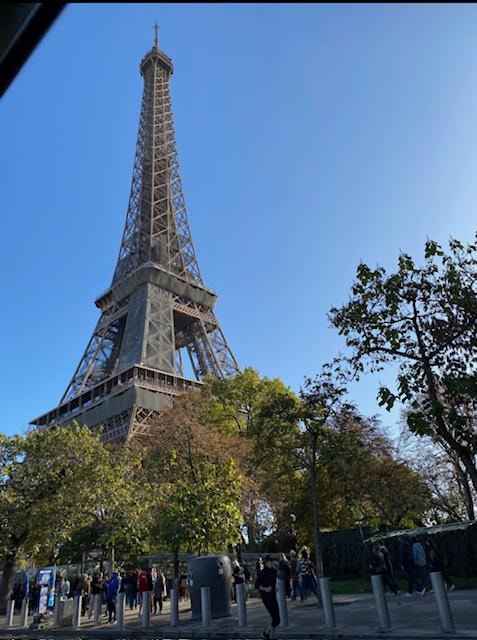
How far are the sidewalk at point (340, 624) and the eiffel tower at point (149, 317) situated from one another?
2836 cm

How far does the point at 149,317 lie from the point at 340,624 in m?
50.1

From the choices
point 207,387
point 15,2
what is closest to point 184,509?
point 15,2

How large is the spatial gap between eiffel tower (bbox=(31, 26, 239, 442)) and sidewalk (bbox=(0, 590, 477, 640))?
28.4 meters

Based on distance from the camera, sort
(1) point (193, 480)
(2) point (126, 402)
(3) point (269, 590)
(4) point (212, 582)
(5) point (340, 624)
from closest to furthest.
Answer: (3) point (269, 590) → (5) point (340, 624) → (4) point (212, 582) → (1) point (193, 480) → (2) point (126, 402)

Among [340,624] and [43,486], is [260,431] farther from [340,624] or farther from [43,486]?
[340,624]

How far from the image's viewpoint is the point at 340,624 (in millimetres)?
11023

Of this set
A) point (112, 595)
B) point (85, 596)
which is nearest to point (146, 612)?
point (112, 595)

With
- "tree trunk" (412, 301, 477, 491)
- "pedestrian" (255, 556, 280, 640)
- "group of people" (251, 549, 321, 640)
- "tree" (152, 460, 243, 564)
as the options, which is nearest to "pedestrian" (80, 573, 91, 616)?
"tree" (152, 460, 243, 564)

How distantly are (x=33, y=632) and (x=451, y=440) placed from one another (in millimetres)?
10926

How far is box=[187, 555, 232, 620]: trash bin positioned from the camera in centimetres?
1477

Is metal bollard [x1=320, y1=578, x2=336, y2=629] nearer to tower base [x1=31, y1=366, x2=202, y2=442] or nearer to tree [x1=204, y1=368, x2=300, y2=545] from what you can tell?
tree [x1=204, y1=368, x2=300, y2=545]

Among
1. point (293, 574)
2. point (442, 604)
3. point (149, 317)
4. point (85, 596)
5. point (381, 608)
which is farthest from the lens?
point (149, 317)

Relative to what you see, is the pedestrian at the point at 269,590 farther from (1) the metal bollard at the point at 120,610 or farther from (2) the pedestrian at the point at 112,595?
(2) the pedestrian at the point at 112,595

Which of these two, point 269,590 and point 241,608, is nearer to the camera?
point 269,590
